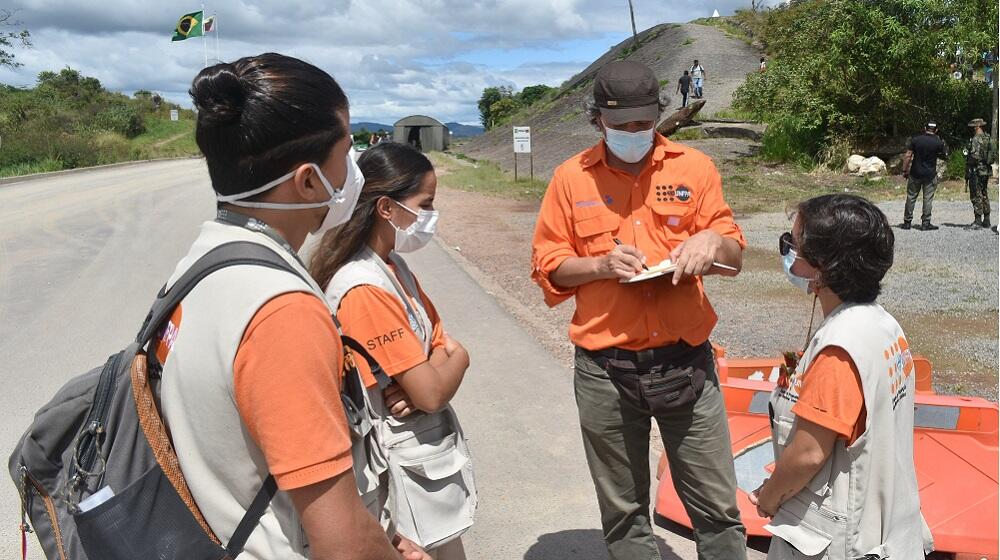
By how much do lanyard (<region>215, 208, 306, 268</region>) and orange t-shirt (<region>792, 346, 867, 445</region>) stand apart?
4.73ft

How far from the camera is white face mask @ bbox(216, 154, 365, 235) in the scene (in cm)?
154

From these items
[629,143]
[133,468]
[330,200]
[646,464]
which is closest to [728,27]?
[629,143]

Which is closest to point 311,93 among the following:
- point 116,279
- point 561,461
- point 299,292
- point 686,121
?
point 299,292

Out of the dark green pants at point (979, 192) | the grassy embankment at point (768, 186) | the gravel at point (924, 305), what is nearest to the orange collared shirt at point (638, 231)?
the gravel at point (924, 305)

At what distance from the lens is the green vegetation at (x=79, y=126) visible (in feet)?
111

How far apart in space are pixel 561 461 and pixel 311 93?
3568mm

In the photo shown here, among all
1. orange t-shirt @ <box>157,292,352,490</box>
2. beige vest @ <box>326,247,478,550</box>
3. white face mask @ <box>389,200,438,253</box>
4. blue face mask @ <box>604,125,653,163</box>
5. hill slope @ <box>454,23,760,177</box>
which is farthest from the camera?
hill slope @ <box>454,23,760,177</box>

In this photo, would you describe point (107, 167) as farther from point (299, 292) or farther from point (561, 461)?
point (299, 292)

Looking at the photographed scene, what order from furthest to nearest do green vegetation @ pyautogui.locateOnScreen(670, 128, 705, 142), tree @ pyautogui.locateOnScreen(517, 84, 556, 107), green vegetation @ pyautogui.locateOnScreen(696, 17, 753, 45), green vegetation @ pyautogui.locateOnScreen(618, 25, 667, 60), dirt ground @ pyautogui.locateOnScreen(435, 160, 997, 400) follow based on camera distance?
tree @ pyautogui.locateOnScreen(517, 84, 556, 107) → green vegetation @ pyautogui.locateOnScreen(618, 25, 667, 60) → green vegetation @ pyautogui.locateOnScreen(696, 17, 753, 45) → green vegetation @ pyautogui.locateOnScreen(670, 128, 705, 142) → dirt ground @ pyautogui.locateOnScreen(435, 160, 997, 400)

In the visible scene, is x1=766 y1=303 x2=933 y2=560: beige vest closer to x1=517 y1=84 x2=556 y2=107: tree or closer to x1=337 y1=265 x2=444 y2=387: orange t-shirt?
A: x1=337 y1=265 x2=444 y2=387: orange t-shirt

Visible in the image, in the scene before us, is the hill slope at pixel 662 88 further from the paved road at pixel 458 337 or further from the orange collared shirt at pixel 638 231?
the orange collared shirt at pixel 638 231

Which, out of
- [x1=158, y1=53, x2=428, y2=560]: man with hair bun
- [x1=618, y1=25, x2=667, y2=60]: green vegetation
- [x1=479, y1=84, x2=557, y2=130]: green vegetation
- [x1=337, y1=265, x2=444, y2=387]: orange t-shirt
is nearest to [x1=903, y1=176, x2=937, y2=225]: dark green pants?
[x1=337, y1=265, x2=444, y2=387]: orange t-shirt

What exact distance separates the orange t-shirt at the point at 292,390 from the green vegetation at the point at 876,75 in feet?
77.4

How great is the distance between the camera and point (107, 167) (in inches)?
1403
